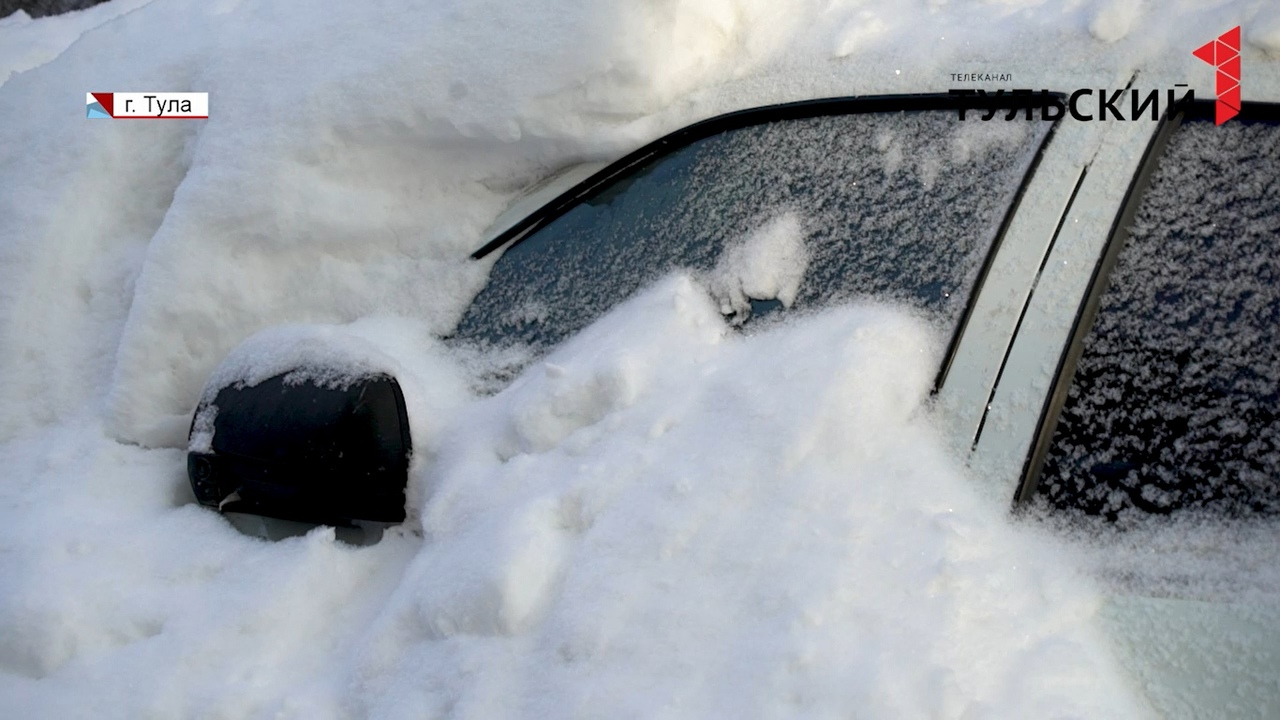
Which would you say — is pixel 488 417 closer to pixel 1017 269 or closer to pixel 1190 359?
pixel 1017 269

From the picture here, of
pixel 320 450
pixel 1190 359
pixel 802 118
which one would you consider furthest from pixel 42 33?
pixel 1190 359

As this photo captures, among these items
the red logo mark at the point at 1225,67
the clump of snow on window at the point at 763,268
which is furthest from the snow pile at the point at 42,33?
the red logo mark at the point at 1225,67

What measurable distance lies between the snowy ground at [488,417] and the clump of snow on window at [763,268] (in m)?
0.05

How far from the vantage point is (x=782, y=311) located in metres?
1.88

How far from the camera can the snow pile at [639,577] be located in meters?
1.45

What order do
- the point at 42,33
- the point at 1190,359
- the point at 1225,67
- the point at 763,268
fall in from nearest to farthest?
the point at 1190,359 → the point at 1225,67 → the point at 763,268 → the point at 42,33

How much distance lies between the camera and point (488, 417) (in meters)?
Result: 2.04

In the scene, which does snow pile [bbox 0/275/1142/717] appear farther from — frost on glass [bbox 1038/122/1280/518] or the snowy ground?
frost on glass [bbox 1038/122/1280/518]

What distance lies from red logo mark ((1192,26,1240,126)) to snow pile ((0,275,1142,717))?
1.86 feet

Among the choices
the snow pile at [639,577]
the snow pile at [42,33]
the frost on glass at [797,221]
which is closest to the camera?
the snow pile at [639,577]

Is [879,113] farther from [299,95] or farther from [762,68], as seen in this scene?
[299,95]

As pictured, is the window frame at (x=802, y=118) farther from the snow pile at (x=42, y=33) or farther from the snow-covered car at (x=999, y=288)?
the snow pile at (x=42, y=33)

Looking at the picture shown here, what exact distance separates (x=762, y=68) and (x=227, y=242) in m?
1.32

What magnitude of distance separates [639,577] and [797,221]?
2.34 feet
